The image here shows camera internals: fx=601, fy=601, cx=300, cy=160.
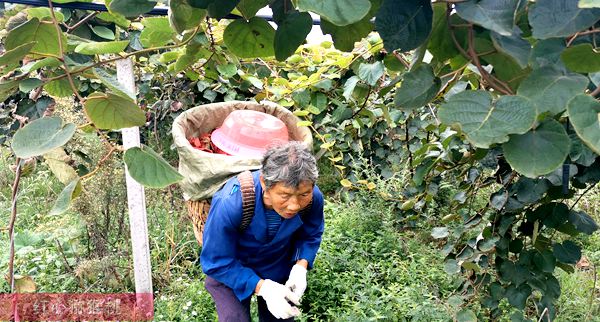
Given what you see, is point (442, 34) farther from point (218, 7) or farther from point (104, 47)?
point (104, 47)

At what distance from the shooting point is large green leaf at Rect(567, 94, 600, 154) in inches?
17.0

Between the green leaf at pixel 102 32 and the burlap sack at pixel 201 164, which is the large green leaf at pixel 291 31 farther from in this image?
the burlap sack at pixel 201 164

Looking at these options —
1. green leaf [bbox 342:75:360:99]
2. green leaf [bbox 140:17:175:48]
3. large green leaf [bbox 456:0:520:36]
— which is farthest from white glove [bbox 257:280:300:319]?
large green leaf [bbox 456:0:520:36]

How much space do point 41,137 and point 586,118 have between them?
0.51 m

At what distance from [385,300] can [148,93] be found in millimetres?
1952

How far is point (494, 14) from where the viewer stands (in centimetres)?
48

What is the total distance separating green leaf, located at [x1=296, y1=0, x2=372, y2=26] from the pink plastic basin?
1.91 m

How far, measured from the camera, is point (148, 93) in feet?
12.0

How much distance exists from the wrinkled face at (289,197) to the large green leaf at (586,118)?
4.46 ft

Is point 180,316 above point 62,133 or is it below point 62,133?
below

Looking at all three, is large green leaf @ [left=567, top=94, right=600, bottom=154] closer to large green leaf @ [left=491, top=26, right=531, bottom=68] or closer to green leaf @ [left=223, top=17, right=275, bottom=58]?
large green leaf @ [left=491, top=26, right=531, bottom=68]

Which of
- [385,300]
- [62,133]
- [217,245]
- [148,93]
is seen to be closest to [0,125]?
[148,93]

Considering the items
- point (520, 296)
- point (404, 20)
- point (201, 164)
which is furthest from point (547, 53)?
point (201, 164)

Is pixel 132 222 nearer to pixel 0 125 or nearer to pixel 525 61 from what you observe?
pixel 0 125
